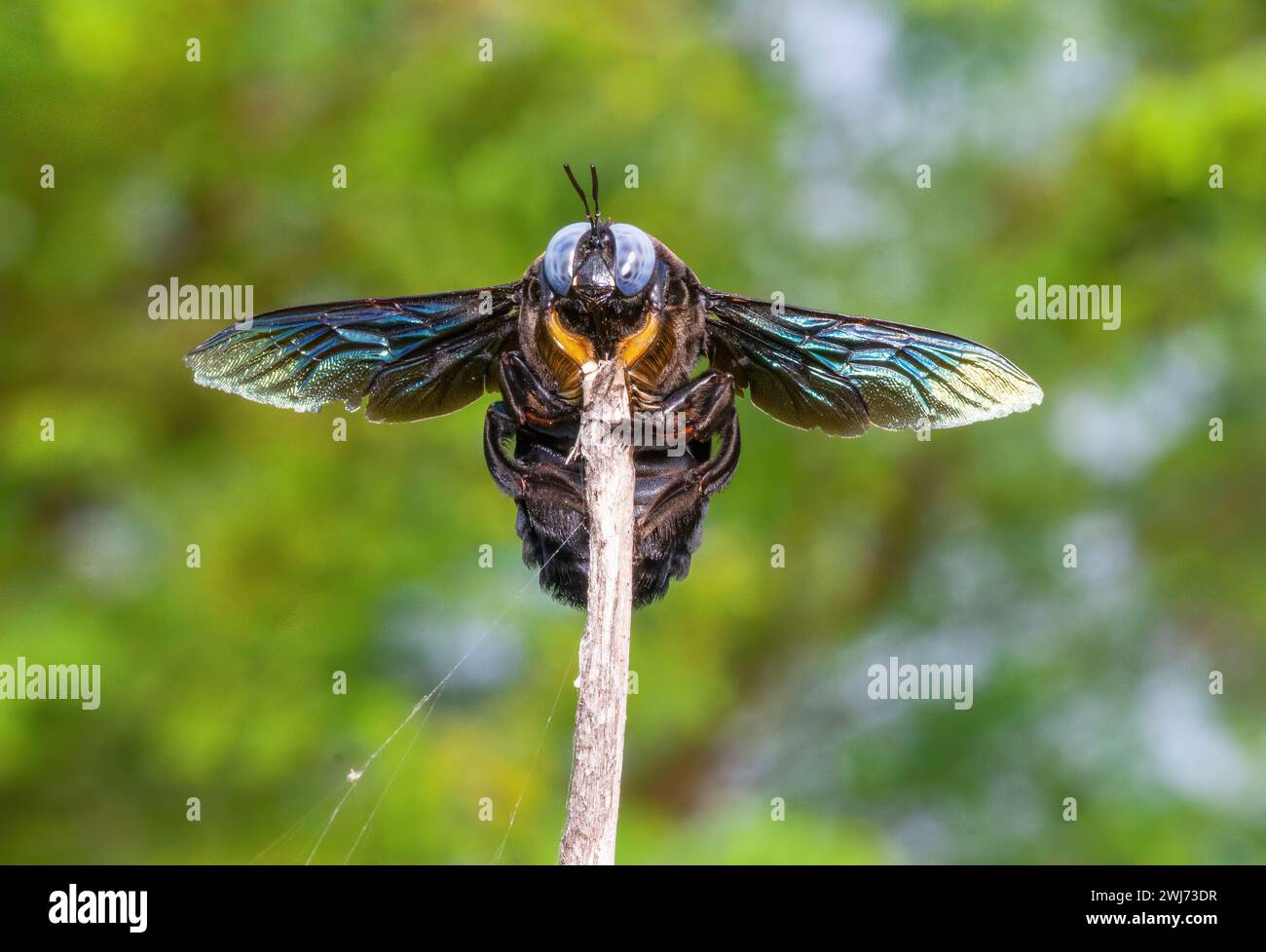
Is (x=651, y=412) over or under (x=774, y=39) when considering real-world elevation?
under

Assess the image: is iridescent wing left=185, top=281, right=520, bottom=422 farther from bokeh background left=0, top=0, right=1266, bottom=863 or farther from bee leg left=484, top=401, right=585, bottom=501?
bokeh background left=0, top=0, right=1266, bottom=863

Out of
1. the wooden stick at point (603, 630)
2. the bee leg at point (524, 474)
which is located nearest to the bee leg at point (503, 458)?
the bee leg at point (524, 474)

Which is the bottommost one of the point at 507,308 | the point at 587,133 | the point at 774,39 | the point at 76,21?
the point at 507,308

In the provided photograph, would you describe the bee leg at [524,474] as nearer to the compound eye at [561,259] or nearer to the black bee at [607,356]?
the black bee at [607,356]

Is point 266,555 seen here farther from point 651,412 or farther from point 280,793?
point 651,412

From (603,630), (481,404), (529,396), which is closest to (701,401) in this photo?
(529,396)

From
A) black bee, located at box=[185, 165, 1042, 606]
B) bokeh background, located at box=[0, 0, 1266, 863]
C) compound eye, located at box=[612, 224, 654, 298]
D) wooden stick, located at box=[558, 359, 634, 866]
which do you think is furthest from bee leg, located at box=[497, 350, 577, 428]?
bokeh background, located at box=[0, 0, 1266, 863]

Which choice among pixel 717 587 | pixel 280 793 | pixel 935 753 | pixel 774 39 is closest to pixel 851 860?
pixel 717 587

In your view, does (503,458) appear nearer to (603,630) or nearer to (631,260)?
(631,260)
